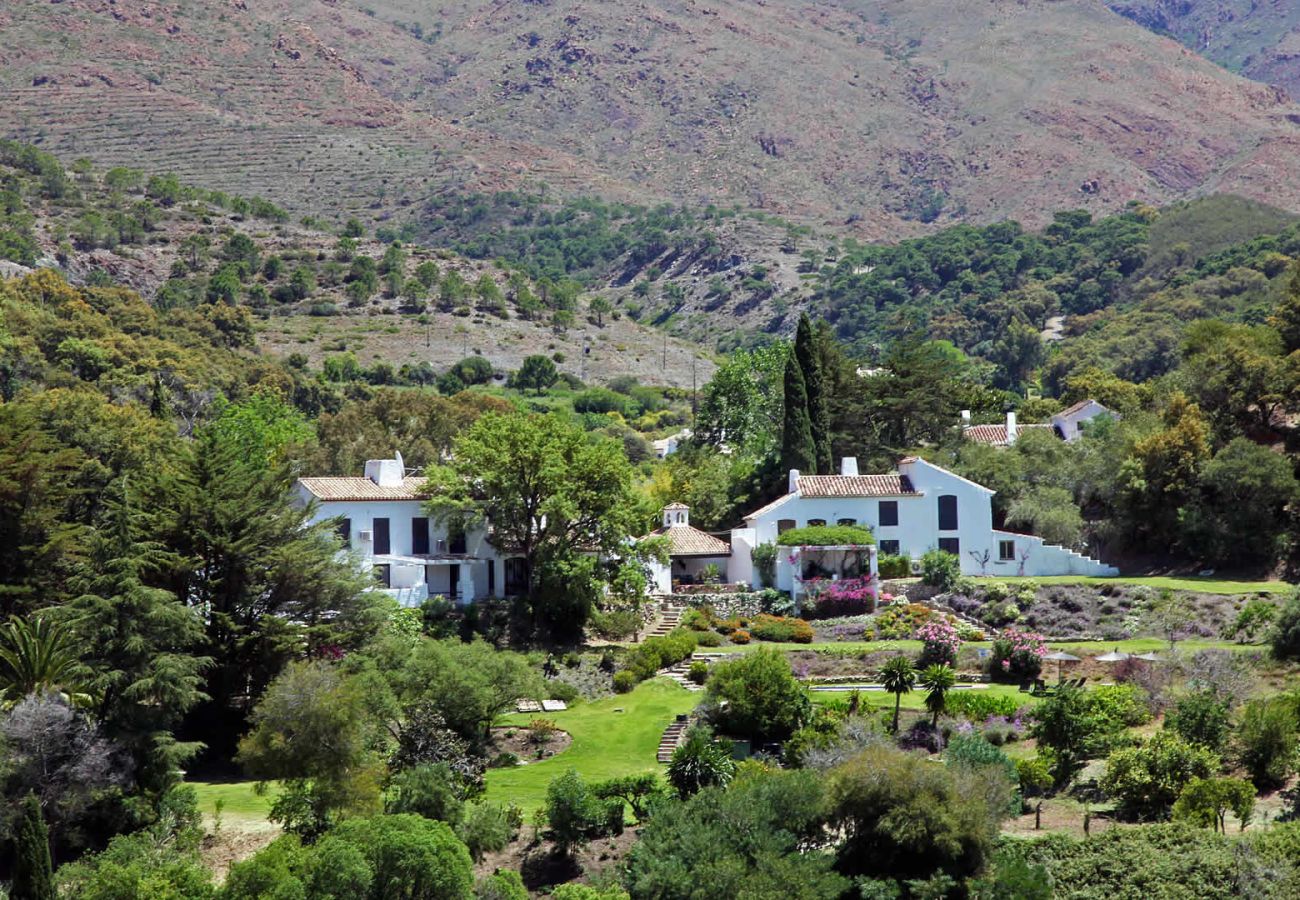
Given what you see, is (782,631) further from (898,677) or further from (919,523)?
(898,677)

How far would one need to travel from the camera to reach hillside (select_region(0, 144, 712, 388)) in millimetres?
134625

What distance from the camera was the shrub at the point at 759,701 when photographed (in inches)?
1567

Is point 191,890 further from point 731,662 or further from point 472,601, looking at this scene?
point 472,601

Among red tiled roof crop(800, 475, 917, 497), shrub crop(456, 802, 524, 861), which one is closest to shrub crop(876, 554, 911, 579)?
red tiled roof crop(800, 475, 917, 497)

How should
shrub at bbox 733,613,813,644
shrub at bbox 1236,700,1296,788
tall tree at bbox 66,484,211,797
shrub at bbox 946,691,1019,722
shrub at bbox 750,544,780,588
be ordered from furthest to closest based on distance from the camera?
shrub at bbox 750,544,780,588
shrub at bbox 733,613,813,644
shrub at bbox 946,691,1019,722
tall tree at bbox 66,484,211,797
shrub at bbox 1236,700,1296,788

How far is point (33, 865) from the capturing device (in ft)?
107

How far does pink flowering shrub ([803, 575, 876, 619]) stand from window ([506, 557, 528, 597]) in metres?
9.61

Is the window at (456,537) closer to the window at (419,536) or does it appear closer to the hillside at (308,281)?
the window at (419,536)

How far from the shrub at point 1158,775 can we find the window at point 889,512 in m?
22.4

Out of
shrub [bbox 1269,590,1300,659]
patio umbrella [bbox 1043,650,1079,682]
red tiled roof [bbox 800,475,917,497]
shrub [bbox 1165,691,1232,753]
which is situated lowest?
shrub [bbox 1165,691,1232,753]

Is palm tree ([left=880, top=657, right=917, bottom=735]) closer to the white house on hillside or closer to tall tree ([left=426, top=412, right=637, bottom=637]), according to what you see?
tall tree ([left=426, top=412, right=637, bottom=637])

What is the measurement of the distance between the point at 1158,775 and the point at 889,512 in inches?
907

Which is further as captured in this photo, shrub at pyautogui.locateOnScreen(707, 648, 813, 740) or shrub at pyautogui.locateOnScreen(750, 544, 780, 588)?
shrub at pyautogui.locateOnScreen(750, 544, 780, 588)

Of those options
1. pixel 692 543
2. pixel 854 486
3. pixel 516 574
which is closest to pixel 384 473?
pixel 516 574
